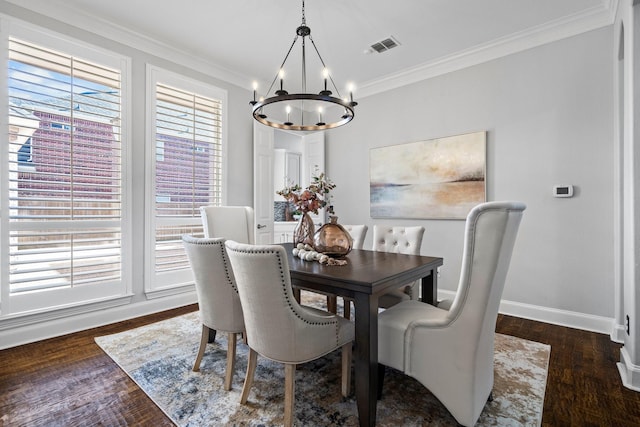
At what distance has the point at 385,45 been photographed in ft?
11.3

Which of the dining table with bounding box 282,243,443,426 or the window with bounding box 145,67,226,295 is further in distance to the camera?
the window with bounding box 145,67,226,295

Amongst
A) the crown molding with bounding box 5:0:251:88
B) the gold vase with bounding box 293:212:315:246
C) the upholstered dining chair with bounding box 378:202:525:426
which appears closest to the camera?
the upholstered dining chair with bounding box 378:202:525:426

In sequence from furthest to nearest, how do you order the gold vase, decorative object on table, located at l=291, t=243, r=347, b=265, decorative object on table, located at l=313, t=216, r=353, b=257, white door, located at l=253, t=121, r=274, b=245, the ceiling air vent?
white door, located at l=253, t=121, r=274, b=245 → the ceiling air vent → the gold vase → decorative object on table, located at l=313, t=216, r=353, b=257 → decorative object on table, located at l=291, t=243, r=347, b=265

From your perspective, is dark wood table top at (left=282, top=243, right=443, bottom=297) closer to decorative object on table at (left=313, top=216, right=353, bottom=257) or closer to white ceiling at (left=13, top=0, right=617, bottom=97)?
decorative object on table at (left=313, top=216, right=353, bottom=257)

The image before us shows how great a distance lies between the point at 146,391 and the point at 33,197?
1986mm

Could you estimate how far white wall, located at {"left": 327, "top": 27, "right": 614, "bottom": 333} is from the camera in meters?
2.87

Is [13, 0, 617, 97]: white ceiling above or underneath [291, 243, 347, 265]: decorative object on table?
above

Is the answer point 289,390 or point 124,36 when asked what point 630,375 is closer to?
point 289,390

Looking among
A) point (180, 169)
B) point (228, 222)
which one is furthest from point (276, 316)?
point (180, 169)

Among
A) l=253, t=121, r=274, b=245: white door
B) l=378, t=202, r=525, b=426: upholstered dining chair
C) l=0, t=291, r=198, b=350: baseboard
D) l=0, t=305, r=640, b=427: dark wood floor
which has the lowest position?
l=0, t=305, r=640, b=427: dark wood floor

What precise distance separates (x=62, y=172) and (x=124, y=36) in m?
1.53

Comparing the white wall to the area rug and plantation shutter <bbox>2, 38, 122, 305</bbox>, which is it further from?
plantation shutter <bbox>2, 38, 122, 305</bbox>

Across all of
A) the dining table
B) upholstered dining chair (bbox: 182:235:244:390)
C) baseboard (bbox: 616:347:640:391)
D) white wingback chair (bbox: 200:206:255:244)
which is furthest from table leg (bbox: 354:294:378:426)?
white wingback chair (bbox: 200:206:255:244)

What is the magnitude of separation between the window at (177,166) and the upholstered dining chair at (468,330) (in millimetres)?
2814
